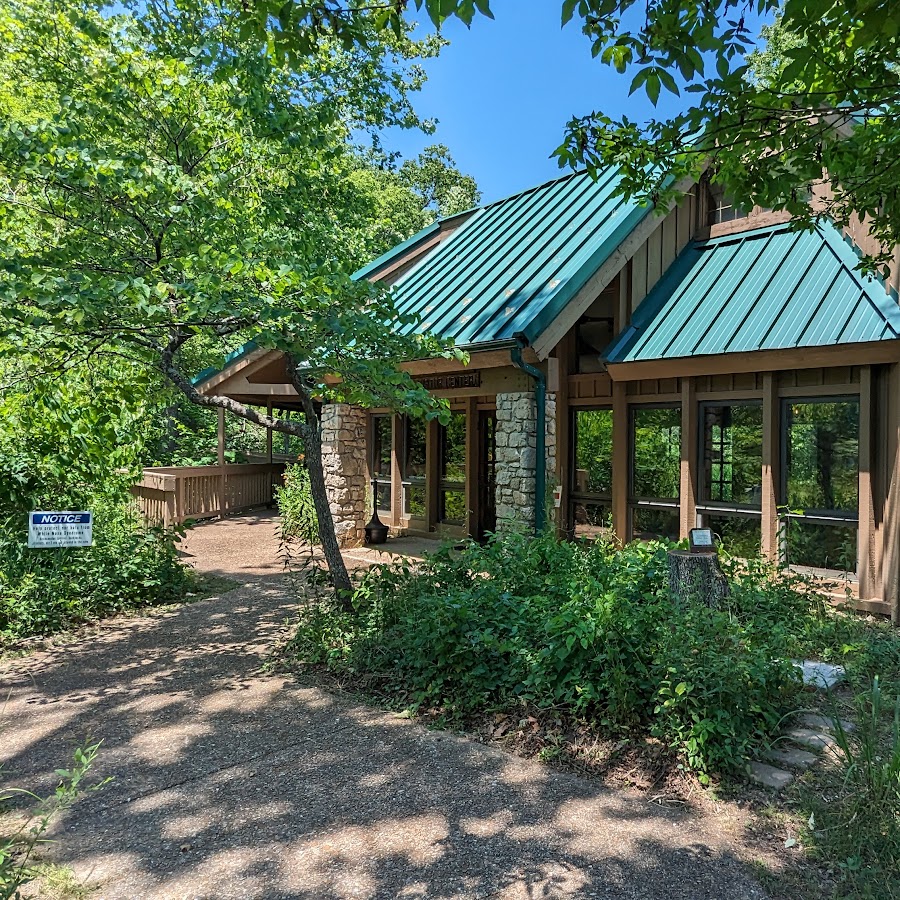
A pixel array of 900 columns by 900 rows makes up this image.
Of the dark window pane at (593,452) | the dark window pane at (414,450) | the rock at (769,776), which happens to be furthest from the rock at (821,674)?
the dark window pane at (414,450)

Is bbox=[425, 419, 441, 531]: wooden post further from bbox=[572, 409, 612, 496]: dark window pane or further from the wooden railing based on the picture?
the wooden railing

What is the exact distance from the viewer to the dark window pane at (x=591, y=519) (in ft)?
29.8

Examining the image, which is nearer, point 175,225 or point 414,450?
point 175,225

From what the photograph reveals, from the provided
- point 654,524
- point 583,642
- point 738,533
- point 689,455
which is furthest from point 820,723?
point 654,524

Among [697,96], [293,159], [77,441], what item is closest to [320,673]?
[77,441]

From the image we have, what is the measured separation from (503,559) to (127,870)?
371cm

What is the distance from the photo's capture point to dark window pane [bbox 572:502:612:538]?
29.8ft

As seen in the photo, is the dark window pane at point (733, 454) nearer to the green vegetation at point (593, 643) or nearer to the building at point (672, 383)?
the building at point (672, 383)

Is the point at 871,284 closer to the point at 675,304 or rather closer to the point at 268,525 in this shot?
the point at 675,304

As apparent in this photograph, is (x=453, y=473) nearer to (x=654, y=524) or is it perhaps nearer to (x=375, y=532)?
(x=375, y=532)

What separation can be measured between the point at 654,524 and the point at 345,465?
5.12 m

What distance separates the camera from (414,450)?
12328 millimetres

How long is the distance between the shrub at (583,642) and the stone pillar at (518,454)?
66.4 inches

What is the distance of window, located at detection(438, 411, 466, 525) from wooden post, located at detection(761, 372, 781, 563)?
17.0 ft
